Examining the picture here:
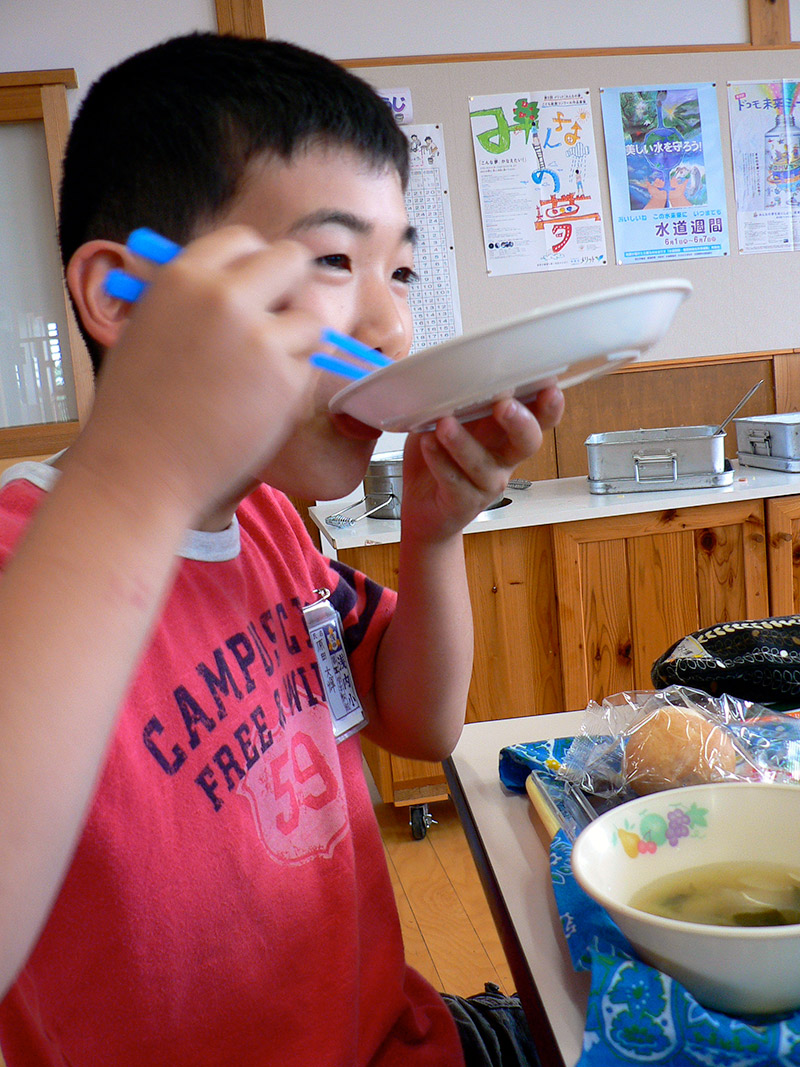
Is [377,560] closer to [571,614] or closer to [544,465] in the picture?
[571,614]

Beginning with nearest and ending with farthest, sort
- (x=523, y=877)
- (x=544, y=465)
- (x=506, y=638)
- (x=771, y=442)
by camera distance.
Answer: (x=523, y=877) → (x=506, y=638) → (x=771, y=442) → (x=544, y=465)

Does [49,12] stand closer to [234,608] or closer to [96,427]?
[234,608]

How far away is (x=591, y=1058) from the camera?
0.46 meters

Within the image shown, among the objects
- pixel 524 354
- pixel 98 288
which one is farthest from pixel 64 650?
pixel 98 288

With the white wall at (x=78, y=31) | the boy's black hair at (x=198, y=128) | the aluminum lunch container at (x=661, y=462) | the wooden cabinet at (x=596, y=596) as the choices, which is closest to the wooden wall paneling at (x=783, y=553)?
the wooden cabinet at (x=596, y=596)

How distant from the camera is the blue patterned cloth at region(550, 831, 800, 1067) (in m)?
0.44

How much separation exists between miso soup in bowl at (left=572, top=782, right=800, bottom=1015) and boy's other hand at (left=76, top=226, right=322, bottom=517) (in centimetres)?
32

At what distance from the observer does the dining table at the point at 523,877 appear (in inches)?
20.5

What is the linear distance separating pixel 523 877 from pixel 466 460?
311mm

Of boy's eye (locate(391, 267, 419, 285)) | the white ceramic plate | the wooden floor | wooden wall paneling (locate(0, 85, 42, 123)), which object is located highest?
wooden wall paneling (locate(0, 85, 42, 123))

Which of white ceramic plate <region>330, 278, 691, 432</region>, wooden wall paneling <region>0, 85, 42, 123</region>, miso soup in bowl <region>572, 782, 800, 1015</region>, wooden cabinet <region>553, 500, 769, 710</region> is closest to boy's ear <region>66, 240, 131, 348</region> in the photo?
white ceramic plate <region>330, 278, 691, 432</region>

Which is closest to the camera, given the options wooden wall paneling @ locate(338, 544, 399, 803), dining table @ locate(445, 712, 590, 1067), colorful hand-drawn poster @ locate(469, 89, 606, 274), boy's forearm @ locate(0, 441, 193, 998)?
boy's forearm @ locate(0, 441, 193, 998)

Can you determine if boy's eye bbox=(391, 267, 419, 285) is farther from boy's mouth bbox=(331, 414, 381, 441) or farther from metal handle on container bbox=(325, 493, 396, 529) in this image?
metal handle on container bbox=(325, 493, 396, 529)

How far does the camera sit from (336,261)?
675 millimetres
